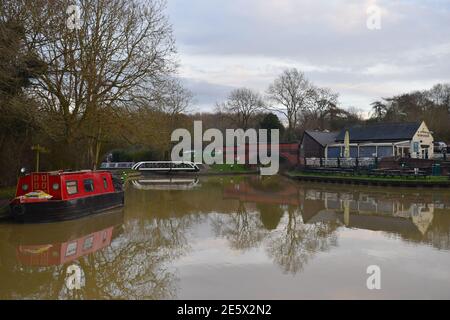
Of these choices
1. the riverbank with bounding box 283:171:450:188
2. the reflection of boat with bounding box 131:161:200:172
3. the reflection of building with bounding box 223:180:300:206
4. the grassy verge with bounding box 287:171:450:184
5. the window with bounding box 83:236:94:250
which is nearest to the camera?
the window with bounding box 83:236:94:250

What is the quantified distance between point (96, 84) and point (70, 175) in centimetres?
475

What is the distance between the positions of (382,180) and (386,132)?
392 inches

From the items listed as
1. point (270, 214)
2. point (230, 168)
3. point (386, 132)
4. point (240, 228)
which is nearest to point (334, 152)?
point (386, 132)

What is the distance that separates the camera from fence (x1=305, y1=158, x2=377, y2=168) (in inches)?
1148

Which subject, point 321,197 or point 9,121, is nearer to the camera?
point 9,121

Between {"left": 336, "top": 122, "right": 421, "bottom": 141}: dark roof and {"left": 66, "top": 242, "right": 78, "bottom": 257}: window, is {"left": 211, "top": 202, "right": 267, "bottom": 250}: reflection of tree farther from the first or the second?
{"left": 336, "top": 122, "right": 421, "bottom": 141}: dark roof

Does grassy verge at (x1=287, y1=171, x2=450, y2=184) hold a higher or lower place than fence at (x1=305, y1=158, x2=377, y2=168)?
lower

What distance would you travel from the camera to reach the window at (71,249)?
9039 millimetres

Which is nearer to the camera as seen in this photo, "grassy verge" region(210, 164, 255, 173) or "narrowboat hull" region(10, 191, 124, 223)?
"narrowboat hull" region(10, 191, 124, 223)

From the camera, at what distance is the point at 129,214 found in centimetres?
1455

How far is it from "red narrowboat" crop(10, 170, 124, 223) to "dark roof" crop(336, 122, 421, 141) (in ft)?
79.6

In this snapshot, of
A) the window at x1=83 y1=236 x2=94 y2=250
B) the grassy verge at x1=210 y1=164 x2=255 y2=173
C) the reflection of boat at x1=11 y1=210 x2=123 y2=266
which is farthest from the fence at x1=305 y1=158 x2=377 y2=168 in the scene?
the window at x1=83 y1=236 x2=94 y2=250
